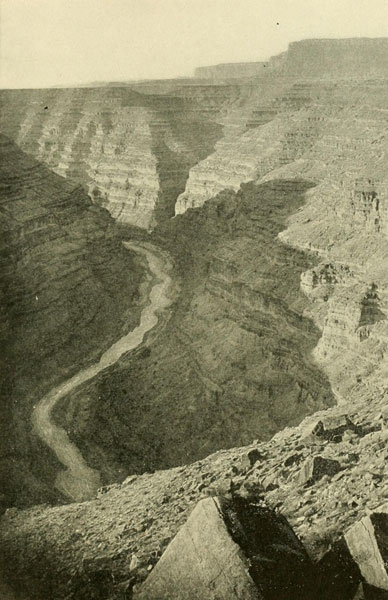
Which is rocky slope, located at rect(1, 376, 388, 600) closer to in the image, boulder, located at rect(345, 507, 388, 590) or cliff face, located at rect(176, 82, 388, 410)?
boulder, located at rect(345, 507, 388, 590)

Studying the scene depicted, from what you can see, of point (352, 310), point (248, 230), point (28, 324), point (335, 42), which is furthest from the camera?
point (335, 42)

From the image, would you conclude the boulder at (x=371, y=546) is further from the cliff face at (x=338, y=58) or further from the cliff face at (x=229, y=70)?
the cliff face at (x=229, y=70)

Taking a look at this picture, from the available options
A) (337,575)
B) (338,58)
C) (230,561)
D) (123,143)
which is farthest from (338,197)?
(338,58)

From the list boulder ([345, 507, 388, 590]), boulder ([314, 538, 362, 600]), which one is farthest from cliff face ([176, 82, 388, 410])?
boulder ([314, 538, 362, 600])

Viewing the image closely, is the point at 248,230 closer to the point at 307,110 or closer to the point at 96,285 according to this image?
the point at 96,285

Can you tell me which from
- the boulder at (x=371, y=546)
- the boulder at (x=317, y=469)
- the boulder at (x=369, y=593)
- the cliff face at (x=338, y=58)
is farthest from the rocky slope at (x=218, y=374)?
the cliff face at (x=338, y=58)

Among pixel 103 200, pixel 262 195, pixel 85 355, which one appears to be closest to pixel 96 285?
pixel 85 355
